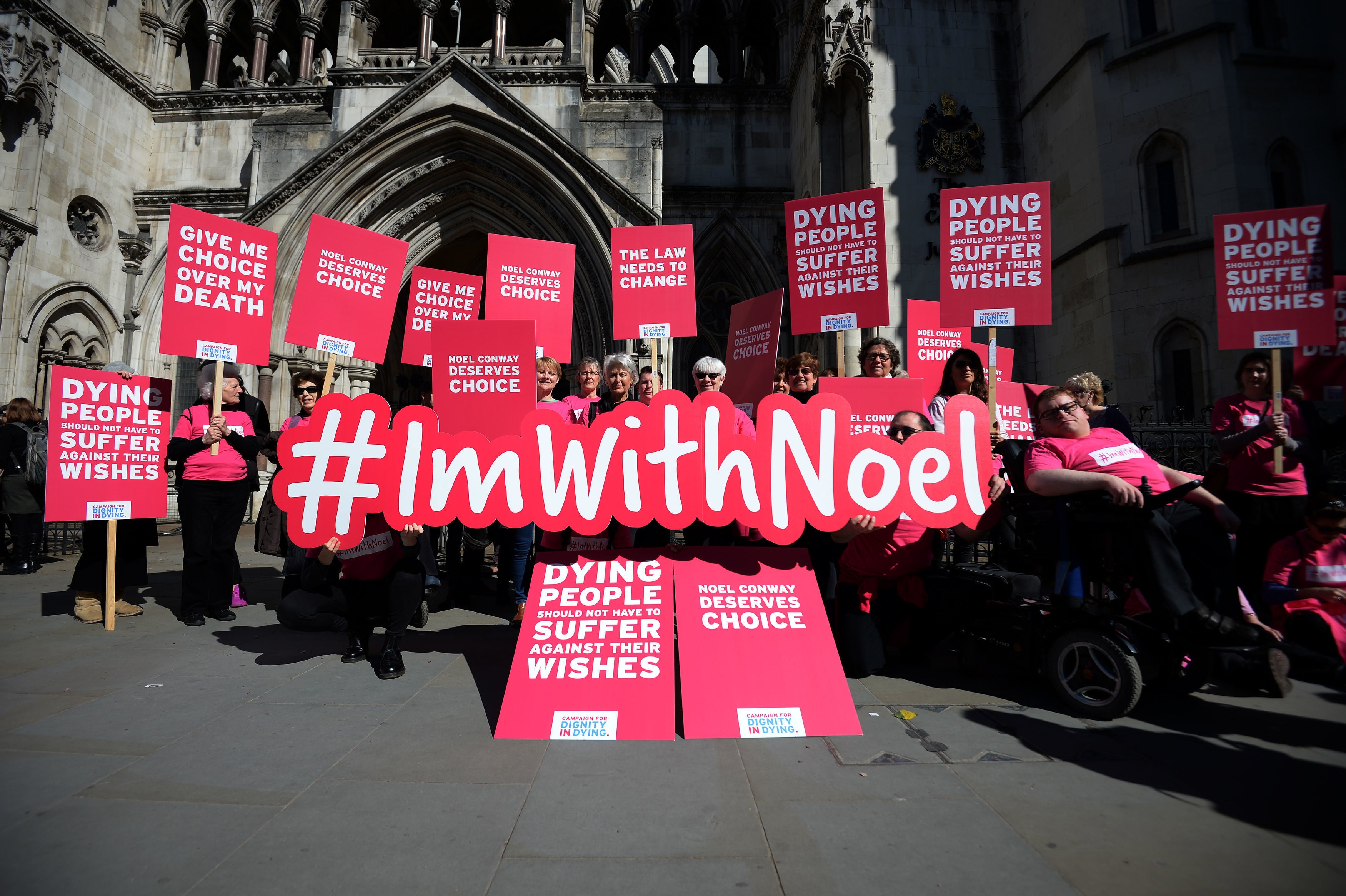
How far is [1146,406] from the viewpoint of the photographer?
9914mm

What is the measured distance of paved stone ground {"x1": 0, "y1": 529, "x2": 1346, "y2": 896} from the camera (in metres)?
1.82

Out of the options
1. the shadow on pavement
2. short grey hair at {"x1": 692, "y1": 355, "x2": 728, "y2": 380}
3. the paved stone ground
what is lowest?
the shadow on pavement

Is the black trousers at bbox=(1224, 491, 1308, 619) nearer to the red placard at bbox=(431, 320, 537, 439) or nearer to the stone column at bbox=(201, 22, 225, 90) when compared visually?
the red placard at bbox=(431, 320, 537, 439)

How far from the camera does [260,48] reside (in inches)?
675

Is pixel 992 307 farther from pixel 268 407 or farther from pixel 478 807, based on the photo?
pixel 268 407

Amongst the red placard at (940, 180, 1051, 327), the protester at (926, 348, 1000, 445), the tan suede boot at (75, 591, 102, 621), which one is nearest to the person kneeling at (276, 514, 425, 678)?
Answer: the tan suede boot at (75, 591, 102, 621)

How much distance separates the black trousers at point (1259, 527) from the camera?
431cm

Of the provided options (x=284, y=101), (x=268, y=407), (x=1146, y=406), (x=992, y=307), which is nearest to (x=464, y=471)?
(x=992, y=307)

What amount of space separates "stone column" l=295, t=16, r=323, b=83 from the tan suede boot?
16794 millimetres

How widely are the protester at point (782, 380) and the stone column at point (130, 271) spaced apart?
13728 mm

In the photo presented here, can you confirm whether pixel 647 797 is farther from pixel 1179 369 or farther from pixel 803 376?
pixel 1179 369

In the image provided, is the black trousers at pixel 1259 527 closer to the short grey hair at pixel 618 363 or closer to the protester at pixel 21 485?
the short grey hair at pixel 618 363

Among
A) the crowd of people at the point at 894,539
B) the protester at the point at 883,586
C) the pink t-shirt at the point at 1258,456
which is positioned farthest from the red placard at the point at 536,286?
the pink t-shirt at the point at 1258,456

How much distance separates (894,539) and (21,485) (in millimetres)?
9785
